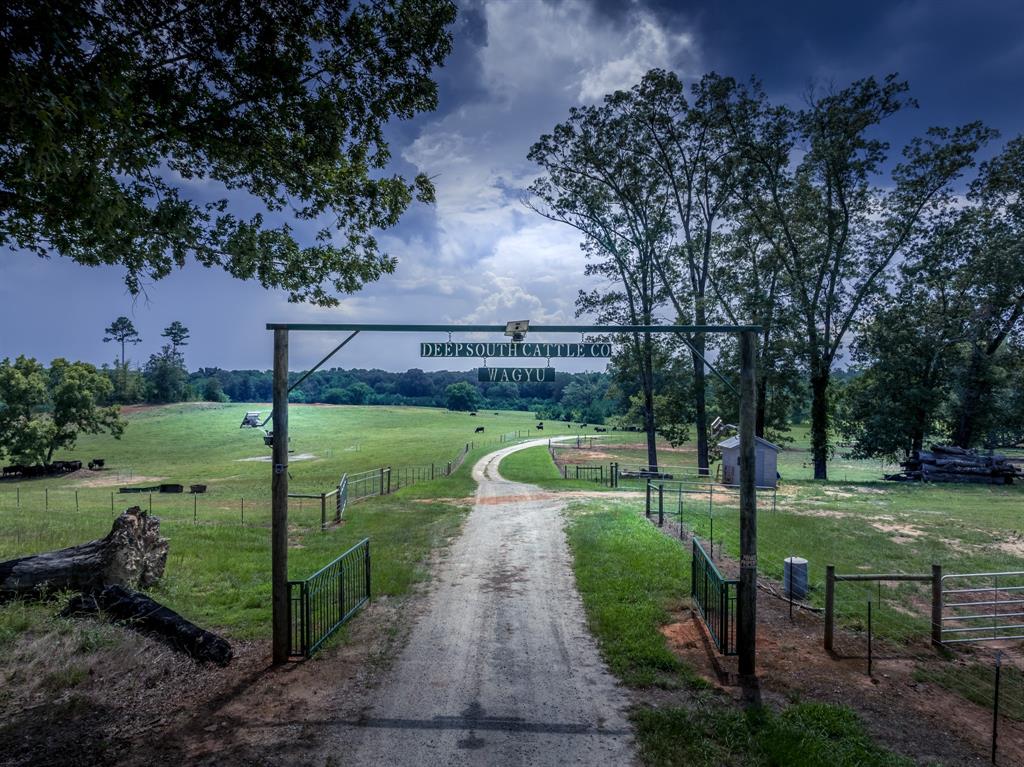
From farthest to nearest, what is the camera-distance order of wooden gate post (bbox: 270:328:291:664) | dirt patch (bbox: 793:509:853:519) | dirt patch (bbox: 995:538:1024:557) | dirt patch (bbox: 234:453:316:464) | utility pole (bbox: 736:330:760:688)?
dirt patch (bbox: 234:453:316:464), dirt patch (bbox: 793:509:853:519), dirt patch (bbox: 995:538:1024:557), wooden gate post (bbox: 270:328:291:664), utility pole (bbox: 736:330:760:688)

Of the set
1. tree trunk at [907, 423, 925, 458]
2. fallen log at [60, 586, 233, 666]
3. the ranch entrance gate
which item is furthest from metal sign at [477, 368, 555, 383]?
tree trunk at [907, 423, 925, 458]

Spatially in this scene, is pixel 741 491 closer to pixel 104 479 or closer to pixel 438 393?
pixel 104 479

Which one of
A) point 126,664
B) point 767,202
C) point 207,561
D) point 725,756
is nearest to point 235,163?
point 126,664

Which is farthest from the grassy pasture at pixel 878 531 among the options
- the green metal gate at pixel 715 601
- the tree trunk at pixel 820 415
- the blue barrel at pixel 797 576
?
the tree trunk at pixel 820 415

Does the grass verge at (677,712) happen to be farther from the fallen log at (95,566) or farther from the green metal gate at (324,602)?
the fallen log at (95,566)

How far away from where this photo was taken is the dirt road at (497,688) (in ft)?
19.5

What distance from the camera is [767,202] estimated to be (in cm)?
3478

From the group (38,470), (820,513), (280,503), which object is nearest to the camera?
(280,503)

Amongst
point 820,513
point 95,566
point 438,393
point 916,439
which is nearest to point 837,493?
point 820,513

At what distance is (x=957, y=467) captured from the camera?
3297 cm

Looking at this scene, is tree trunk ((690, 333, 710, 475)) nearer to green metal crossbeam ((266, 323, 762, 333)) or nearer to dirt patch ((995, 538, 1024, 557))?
dirt patch ((995, 538, 1024, 557))

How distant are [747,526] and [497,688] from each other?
4131 millimetres

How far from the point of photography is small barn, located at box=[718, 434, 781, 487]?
90.7 feet

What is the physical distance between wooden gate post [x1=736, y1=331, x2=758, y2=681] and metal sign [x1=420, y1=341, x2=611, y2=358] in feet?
6.72
